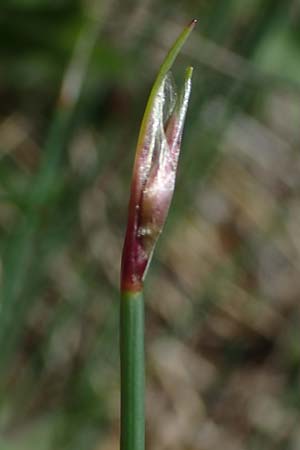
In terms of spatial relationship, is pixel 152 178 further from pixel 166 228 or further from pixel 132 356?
pixel 166 228

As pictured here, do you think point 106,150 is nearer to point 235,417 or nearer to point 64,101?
point 64,101

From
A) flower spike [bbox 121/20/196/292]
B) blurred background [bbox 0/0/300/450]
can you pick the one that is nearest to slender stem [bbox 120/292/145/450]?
flower spike [bbox 121/20/196/292]

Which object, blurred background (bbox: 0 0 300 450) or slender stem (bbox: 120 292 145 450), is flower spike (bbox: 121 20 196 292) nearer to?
slender stem (bbox: 120 292 145 450)

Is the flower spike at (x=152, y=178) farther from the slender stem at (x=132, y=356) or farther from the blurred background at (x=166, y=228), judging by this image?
the blurred background at (x=166, y=228)

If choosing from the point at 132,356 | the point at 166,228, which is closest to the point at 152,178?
the point at 132,356

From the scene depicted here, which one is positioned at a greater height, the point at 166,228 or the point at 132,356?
the point at 166,228

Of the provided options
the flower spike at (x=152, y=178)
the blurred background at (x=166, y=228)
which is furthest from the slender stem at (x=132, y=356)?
the blurred background at (x=166, y=228)

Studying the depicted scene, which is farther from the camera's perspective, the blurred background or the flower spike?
the blurred background
